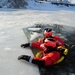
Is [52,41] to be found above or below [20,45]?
above

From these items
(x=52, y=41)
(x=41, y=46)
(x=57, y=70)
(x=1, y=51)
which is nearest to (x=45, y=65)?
(x=57, y=70)

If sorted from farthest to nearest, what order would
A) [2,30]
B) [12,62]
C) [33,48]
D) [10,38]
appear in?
[2,30] < [10,38] < [33,48] < [12,62]

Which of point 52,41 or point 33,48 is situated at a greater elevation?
point 52,41

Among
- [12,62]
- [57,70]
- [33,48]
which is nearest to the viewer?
[57,70]

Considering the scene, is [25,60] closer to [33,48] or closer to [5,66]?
[5,66]

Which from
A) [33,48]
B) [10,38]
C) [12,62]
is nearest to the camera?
[12,62]

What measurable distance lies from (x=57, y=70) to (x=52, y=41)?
2.98 ft

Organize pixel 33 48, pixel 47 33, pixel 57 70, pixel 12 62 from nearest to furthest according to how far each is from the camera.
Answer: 1. pixel 57 70
2. pixel 12 62
3. pixel 47 33
4. pixel 33 48

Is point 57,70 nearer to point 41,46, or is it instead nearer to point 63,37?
point 41,46

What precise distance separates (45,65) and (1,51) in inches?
62.0

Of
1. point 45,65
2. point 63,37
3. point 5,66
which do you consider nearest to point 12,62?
point 5,66

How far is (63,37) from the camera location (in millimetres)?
7434

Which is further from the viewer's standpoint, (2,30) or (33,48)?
(2,30)

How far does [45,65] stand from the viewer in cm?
463
